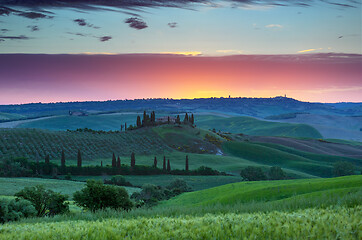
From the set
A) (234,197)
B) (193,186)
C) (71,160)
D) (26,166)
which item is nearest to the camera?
(234,197)

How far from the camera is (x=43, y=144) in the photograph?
136 m

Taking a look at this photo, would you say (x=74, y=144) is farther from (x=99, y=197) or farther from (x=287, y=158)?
(x=99, y=197)

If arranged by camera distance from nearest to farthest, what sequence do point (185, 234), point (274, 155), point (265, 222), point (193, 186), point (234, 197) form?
point (185, 234), point (265, 222), point (234, 197), point (193, 186), point (274, 155)

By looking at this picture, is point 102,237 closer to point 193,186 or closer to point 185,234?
point 185,234

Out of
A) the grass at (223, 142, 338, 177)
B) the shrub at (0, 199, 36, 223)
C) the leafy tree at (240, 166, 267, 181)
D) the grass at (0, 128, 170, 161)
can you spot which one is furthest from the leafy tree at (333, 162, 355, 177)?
the shrub at (0, 199, 36, 223)

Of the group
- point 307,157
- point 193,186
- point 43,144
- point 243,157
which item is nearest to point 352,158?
point 307,157

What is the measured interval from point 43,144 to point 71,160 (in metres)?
21.3

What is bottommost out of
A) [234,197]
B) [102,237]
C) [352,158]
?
[352,158]

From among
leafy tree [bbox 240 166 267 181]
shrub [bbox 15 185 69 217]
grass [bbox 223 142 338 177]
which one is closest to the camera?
shrub [bbox 15 185 69 217]

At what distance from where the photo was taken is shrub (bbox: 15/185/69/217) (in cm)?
3150

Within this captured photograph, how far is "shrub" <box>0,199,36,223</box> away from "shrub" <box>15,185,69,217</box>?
3146mm

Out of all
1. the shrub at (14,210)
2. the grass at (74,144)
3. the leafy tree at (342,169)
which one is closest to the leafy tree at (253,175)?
the leafy tree at (342,169)

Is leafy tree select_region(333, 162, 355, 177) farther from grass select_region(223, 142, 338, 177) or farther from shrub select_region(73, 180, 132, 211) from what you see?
shrub select_region(73, 180, 132, 211)

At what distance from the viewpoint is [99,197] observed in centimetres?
3397
